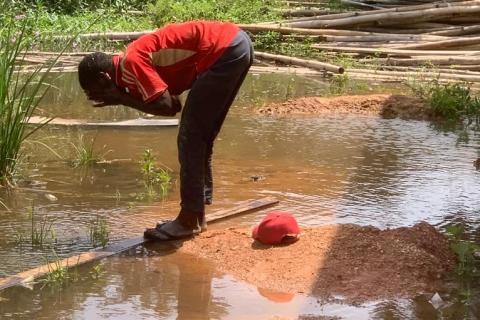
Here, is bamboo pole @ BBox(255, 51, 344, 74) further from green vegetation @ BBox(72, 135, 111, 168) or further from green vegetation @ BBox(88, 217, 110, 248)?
green vegetation @ BBox(88, 217, 110, 248)

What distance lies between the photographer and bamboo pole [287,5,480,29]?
50.5ft

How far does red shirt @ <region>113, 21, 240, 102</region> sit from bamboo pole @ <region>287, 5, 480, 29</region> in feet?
34.2

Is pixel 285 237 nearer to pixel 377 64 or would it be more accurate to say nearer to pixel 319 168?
pixel 319 168

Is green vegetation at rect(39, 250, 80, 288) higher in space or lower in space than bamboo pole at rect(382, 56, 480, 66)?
lower

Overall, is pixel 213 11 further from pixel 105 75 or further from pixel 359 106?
pixel 105 75

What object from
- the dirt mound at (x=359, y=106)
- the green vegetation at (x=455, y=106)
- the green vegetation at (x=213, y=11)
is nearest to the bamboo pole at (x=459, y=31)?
the green vegetation at (x=213, y=11)

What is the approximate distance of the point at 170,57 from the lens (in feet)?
16.6

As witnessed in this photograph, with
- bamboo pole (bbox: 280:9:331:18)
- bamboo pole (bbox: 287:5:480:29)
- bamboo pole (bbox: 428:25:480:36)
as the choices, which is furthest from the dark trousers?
bamboo pole (bbox: 280:9:331:18)

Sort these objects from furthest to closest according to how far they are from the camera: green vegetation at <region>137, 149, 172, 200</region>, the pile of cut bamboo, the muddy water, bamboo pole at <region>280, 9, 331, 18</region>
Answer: bamboo pole at <region>280, 9, 331, 18</region> < the pile of cut bamboo < green vegetation at <region>137, 149, 172, 200</region> < the muddy water

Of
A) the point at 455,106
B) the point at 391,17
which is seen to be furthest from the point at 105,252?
the point at 391,17

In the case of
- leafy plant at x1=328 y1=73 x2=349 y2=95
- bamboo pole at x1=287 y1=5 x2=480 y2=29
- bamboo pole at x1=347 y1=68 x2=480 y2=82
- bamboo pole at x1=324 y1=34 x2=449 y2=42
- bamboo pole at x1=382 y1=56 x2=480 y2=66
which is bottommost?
leafy plant at x1=328 y1=73 x2=349 y2=95

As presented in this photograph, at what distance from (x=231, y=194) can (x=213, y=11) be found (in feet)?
37.4

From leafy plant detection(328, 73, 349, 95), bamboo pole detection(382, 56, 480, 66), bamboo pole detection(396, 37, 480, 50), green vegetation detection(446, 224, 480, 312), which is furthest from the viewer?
bamboo pole detection(396, 37, 480, 50)

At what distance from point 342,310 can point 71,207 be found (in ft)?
8.07
